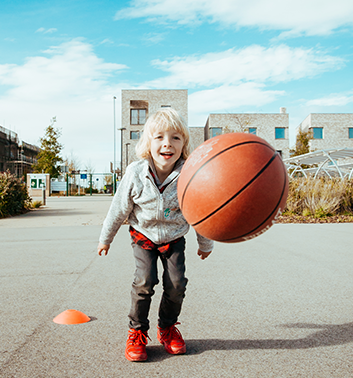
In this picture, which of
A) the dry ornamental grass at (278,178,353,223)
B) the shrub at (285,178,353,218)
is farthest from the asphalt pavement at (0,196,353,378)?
the shrub at (285,178,353,218)

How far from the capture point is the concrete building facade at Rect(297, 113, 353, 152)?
44.3 metres

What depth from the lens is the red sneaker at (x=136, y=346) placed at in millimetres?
2549

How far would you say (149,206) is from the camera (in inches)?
110

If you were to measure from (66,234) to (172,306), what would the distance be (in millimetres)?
6265

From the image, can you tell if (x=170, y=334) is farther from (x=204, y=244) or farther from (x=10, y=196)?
(x=10, y=196)

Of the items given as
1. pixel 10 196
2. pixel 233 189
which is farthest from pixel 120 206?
pixel 10 196

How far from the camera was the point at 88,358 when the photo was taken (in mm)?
2531

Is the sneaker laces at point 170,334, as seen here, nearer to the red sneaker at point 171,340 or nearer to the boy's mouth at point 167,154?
the red sneaker at point 171,340

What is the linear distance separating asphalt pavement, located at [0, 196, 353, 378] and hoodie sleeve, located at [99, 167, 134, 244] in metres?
0.79

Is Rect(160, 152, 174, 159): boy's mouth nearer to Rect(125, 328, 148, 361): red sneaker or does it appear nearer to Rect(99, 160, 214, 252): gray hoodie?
Rect(99, 160, 214, 252): gray hoodie

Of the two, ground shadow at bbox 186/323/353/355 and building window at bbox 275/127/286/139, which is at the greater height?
building window at bbox 275/127/286/139

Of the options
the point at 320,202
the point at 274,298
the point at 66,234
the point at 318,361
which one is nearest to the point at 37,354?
the point at 318,361

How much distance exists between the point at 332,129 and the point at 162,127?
45829mm

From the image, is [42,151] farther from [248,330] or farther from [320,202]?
[248,330]
